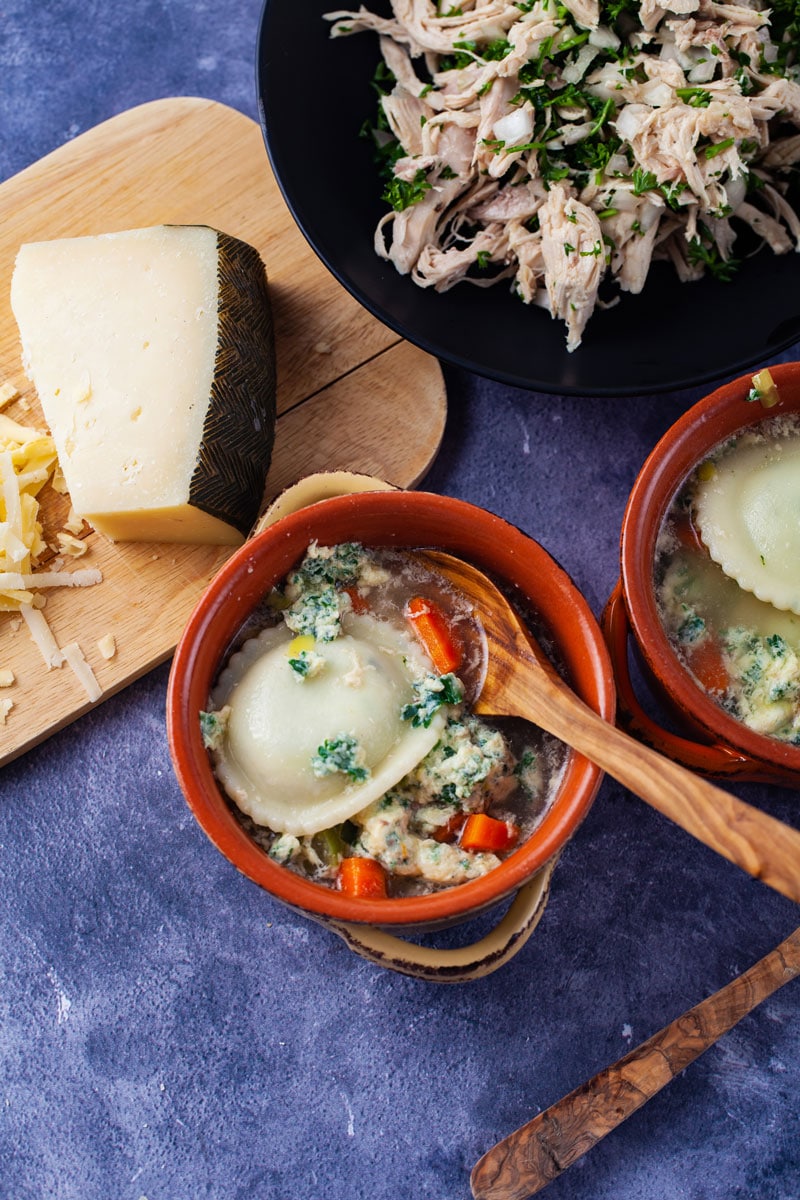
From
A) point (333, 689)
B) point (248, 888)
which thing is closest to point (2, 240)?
point (333, 689)

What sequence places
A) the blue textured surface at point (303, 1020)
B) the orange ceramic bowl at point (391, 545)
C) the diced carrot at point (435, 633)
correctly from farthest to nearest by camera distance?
the blue textured surface at point (303, 1020) → the diced carrot at point (435, 633) → the orange ceramic bowl at point (391, 545)

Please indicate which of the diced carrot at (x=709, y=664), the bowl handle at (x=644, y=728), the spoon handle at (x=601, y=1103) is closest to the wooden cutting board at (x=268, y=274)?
the bowl handle at (x=644, y=728)

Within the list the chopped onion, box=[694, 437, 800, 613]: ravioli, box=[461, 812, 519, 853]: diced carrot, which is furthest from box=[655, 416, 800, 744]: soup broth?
the chopped onion

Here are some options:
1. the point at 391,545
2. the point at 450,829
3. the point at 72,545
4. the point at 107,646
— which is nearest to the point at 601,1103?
the point at 450,829

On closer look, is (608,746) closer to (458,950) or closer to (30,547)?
(458,950)

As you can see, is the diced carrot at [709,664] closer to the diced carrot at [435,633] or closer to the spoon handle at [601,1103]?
the diced carrot at [435,633]

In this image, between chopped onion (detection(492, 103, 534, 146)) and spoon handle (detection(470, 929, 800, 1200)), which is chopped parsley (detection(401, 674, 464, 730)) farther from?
chopped onion (detection(492, 103, 534, 146))
